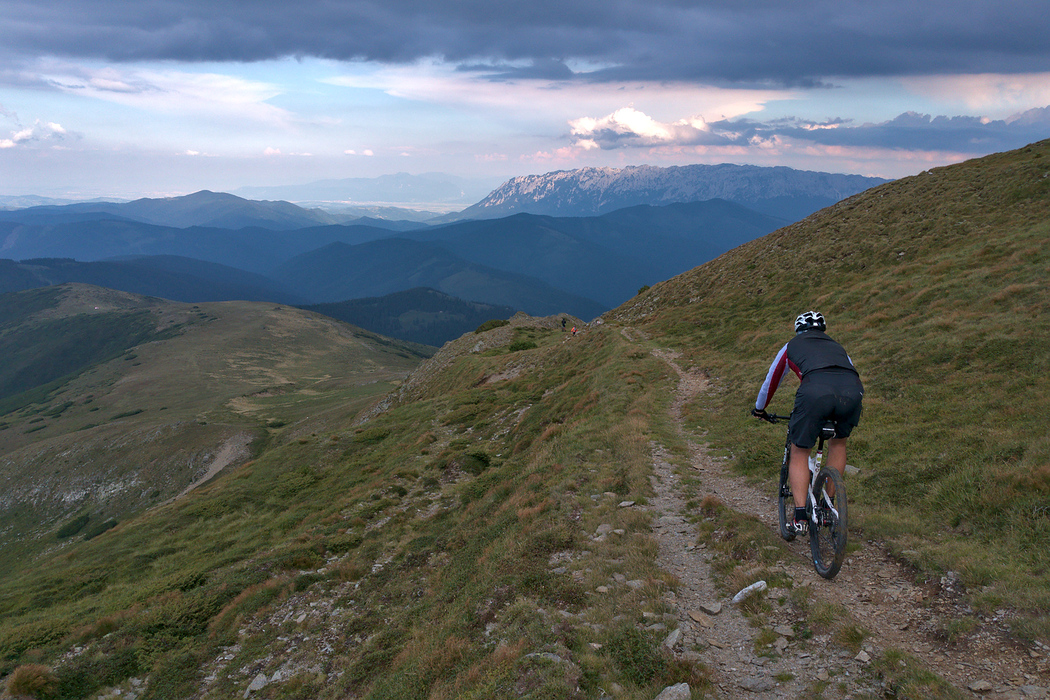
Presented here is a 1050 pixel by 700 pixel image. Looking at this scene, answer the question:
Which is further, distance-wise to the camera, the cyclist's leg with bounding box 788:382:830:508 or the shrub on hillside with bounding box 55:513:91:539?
the shrub on hillside with bounding box 55:513:91:539

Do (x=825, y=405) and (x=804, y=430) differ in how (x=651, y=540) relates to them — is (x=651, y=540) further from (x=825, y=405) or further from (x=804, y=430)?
(x=825, y=405)

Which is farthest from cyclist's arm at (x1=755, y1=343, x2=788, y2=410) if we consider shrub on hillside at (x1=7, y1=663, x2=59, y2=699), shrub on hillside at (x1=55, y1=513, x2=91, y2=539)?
shrub on hillside at (x1=55, y1=513, x2=91, y2=539)

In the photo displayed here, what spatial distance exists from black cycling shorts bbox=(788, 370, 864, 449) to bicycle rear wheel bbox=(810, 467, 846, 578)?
0.71m

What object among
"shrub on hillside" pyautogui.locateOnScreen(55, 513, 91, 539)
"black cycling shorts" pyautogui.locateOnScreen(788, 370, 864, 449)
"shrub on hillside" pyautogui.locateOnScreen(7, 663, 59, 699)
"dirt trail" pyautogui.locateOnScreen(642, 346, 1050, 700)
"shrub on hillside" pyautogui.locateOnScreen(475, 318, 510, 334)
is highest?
"black cycling shorts" pyautogui.locateOnScreen(788, 370, 864, 449)

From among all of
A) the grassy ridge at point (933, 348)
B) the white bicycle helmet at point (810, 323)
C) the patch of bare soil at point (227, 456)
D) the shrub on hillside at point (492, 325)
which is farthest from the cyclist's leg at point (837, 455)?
the patch of bare soil at point (227, 456)

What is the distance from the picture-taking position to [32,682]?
13.7 metres

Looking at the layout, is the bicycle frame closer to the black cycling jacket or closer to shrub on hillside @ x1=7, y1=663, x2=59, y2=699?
the black cycling jacket

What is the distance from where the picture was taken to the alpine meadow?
7.33m

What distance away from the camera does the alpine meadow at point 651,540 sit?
7.33 m

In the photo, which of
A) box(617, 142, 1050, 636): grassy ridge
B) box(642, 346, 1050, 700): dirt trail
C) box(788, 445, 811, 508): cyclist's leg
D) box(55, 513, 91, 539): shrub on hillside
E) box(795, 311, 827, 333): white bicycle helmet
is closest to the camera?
box(642, 346, 1050, 700): dirt trail

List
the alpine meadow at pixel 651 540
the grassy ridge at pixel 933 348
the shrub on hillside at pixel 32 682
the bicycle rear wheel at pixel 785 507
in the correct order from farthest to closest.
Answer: the shrub on hillside at pixel 32 682 → the bicycle rear wheel at pixel 785 507 → the grassy ridge at pixel 933 348 → the alpine meadow at pixel 651 540

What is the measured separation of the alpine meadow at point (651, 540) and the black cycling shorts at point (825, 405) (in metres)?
2.57

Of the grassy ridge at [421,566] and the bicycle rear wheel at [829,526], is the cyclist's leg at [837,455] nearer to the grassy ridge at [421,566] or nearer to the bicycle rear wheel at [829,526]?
the bicycle rear wheel at [829,526]

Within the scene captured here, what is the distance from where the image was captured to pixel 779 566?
368 inches
